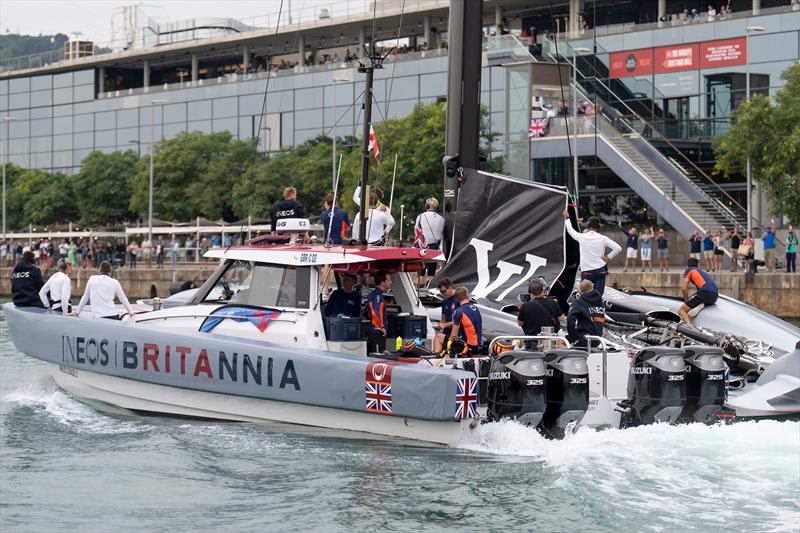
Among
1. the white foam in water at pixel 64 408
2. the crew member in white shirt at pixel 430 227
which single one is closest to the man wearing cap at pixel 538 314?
the crew member in white shirt at pixel 430 227

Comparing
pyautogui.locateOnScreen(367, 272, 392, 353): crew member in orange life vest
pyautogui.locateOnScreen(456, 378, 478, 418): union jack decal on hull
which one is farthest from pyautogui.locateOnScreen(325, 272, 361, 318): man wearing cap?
pyautogui.locateOnScreen(456, 378, 478, 418): union jack decal on hull

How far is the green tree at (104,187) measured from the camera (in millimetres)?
67562

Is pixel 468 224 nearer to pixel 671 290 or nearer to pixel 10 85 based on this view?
pixel 671 290

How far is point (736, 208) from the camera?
41.8m

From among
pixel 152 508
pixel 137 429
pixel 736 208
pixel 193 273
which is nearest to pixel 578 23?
pixel 736 208

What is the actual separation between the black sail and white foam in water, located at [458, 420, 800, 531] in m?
3.67

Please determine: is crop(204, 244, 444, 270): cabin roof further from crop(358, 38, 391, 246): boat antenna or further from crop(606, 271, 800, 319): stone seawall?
crop(606, 271, 800, 319): stone seawall

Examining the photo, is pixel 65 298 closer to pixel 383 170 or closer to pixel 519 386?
pixel 519 386

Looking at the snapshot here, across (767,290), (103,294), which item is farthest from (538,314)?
(767,290)

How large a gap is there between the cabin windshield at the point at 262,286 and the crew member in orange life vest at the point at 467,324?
1955 millimetres

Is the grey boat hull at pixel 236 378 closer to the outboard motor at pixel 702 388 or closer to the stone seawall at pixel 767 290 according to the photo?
the outboard motor at pixel 702 388

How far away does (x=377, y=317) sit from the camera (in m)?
14.5

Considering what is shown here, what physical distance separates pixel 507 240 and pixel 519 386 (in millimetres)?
4217

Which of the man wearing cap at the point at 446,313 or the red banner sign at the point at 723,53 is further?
the red banner sign at the point at 723,53
